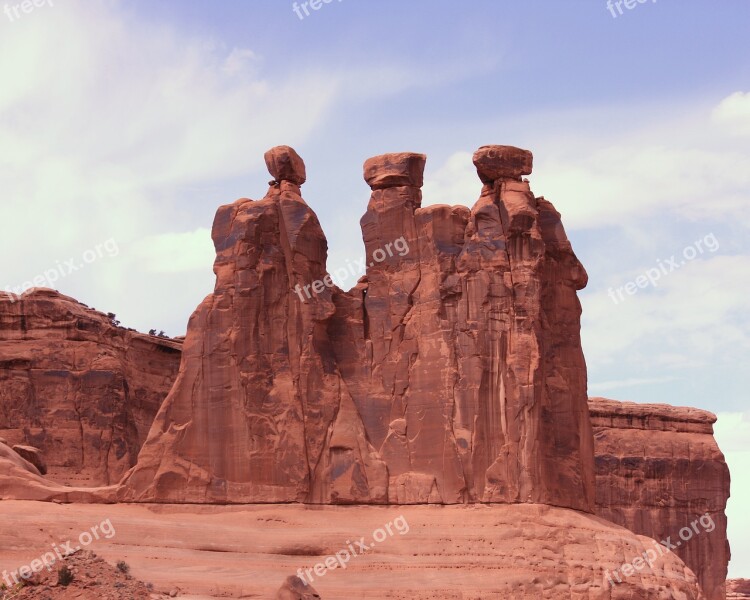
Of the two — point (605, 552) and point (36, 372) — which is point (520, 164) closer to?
point (605, 552)

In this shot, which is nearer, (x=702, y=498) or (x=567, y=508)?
(x=567, y=508)

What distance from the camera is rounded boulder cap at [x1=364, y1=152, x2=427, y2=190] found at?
183 ft

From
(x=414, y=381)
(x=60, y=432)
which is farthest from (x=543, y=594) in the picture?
(x=60, y=432)

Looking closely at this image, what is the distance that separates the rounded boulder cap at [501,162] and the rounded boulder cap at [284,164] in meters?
5.45

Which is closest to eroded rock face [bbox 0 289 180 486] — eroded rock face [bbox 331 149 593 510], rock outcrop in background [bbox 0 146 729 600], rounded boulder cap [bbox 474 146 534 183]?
rock outcrop in background [bbox 0 146 729 600]

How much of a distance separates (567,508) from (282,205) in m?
12.3

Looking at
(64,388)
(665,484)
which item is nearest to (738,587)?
(665,484)

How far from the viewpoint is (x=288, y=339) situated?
2164 inches

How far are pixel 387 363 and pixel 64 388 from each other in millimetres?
17808

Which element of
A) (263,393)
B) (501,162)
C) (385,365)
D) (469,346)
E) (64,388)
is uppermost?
(501,162)

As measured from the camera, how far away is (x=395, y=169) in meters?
55.9

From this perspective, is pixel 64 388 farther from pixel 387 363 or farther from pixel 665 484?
pixel 665 484

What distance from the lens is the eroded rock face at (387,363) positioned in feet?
175

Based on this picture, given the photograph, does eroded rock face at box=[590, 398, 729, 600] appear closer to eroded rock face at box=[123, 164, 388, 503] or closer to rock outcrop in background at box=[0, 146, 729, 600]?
rock outcrop in background at box=[0, 146, 729, 600]
